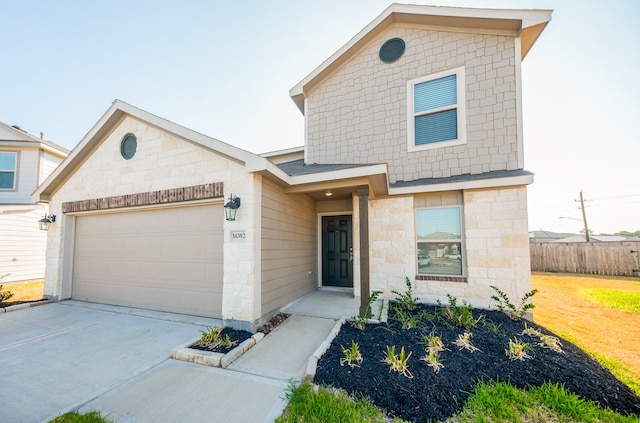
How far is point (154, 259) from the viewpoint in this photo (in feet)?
17.8

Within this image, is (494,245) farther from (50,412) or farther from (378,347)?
(50,412)

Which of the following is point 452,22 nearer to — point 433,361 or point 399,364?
point 433,361

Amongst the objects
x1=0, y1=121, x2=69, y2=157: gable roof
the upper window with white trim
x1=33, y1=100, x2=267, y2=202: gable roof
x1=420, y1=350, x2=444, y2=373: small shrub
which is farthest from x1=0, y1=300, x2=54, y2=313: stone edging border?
x1=420, y1=350, x2=444, y2=373: small shrub

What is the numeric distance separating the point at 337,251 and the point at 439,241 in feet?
9.17

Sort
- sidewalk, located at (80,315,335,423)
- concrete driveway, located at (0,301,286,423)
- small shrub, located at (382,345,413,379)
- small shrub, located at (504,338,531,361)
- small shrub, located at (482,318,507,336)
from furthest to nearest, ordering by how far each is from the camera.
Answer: small shrub, located at (482,318,507,336) < small shrub, located at (504,338,531,361) < small shrub, located at (382,345,413,379) < concrete driveway, located at (0,301,286,423) < sidewalk, located at (80,315,335,423)

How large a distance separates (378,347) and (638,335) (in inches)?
182

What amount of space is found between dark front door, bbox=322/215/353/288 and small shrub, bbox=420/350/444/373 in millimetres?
3908

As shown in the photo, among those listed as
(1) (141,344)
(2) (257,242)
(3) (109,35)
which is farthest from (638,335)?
(3) (109,35)

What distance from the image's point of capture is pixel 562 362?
315 cm

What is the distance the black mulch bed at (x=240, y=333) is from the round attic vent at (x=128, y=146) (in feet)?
14.9

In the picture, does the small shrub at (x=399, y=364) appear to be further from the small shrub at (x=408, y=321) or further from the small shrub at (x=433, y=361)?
the small shrub at (x=408, y=321)

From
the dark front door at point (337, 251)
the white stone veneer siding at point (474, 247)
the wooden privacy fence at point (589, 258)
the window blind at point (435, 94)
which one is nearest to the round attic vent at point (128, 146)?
the dark front door at point (337, 251)

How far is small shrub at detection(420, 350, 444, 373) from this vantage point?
9.73ft

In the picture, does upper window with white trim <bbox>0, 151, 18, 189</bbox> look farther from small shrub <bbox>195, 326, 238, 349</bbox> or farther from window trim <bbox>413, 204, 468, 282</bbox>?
window trim <bbox>413, 204, 468, 282</bbox>
